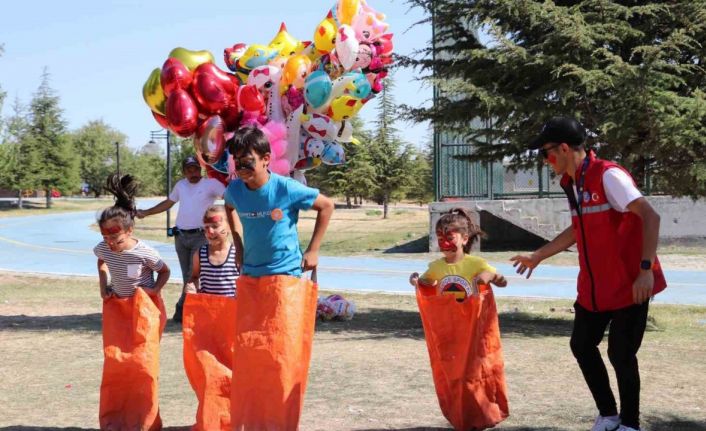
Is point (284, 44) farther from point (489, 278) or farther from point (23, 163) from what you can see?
point (23, 163)

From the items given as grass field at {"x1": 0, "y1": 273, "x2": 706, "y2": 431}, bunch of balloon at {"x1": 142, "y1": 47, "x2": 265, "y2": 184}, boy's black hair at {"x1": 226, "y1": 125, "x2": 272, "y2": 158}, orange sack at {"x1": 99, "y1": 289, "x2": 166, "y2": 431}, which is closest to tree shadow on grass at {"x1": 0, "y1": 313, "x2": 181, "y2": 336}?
grass field at {"x1": 0, "y1": 273, "x2": 706, "y2": 431}

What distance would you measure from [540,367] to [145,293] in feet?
12.3

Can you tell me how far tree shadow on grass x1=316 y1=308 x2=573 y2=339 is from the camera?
10.4 meters

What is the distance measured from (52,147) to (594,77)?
5612 cm

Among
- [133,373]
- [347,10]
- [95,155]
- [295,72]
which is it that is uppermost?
[95,155]

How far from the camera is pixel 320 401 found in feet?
22.2

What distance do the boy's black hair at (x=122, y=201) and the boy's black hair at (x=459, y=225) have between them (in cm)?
203

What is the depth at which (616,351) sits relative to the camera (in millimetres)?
5191

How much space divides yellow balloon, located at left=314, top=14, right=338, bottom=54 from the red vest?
5263 mm

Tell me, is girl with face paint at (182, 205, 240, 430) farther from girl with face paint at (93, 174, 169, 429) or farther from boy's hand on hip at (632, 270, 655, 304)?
boy's hand on hip at (632, 270, 655, 304)

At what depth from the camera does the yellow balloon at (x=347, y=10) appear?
1012 cm

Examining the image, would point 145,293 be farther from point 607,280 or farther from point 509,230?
point 509,230

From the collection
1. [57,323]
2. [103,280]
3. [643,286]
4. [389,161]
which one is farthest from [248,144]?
[389,161]

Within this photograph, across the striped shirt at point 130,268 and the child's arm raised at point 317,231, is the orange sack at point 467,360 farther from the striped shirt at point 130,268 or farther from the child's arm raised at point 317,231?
the striped shirt at point 130,268
